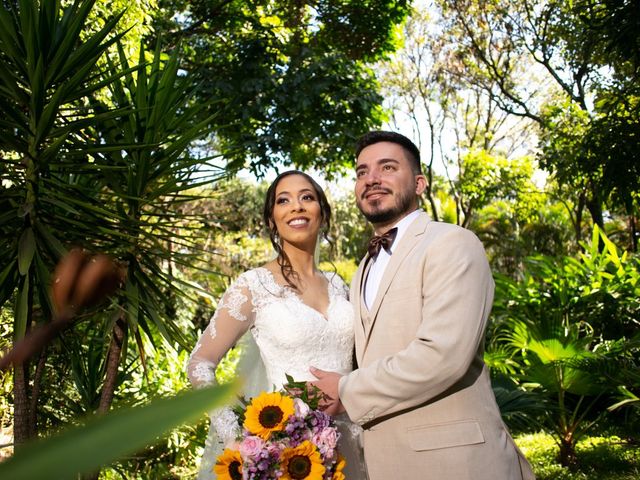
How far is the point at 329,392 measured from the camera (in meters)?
2.53

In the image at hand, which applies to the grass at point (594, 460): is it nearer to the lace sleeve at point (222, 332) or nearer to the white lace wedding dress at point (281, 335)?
the white lace wedding dress at point (281, 335)

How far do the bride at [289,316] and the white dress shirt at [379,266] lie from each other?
2.18 ft

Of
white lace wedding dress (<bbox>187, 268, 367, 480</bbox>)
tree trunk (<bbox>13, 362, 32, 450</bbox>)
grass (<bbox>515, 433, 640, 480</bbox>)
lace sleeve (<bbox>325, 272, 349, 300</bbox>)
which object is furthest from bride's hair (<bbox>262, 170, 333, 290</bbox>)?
grass (<bbox>515, 433, 640, 480</bbox>)

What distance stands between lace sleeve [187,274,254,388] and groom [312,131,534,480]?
2.66 ft

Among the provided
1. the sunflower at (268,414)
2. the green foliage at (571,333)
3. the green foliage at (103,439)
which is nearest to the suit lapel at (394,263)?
the sunflower at (268,414)

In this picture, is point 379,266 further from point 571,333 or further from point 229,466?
point 571,333

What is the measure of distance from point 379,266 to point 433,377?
29.3 inches

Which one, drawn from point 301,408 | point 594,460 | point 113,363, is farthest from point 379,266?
point 594,460

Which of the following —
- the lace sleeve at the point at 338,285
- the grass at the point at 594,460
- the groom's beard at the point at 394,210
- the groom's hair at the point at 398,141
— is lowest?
the grass at the point at 594,460

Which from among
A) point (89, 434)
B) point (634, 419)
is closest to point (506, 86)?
point (634, 419)

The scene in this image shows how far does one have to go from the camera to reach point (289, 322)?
3.40m

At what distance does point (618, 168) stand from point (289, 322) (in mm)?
4666

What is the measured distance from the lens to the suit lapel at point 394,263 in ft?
8.57

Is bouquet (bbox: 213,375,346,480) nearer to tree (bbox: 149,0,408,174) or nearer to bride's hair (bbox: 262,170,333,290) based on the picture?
bride's hair (bbox: 262,170,333,290)
